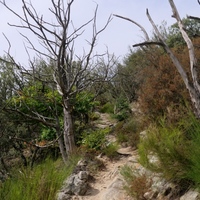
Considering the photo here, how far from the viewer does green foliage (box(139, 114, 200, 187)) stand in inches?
143

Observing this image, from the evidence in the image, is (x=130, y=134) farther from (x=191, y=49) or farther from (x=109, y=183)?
(x=191, y=49)

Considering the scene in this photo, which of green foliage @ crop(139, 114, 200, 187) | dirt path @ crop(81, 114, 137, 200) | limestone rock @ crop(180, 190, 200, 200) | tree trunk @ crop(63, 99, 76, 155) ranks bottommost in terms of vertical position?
limestone rock @ crop(180, 190, 200, 200)

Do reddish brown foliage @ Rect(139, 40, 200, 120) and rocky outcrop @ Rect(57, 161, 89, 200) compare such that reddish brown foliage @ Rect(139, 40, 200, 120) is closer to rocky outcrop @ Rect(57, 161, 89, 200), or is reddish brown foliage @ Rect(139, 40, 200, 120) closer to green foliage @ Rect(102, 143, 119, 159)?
green foliage @ Rect(102, 143, 119, 159)

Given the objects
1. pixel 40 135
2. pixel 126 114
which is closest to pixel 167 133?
pixel 40 135

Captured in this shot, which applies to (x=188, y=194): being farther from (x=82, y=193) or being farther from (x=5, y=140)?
(x=5, y=140)

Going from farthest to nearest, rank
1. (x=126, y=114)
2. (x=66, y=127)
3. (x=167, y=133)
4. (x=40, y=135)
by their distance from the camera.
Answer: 1. (x=126, y=114)
2. (x=40, y=135)
3. (x=66, y=127)
4. (x=167, y=133)

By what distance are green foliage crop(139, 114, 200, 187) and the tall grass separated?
1.49 meters

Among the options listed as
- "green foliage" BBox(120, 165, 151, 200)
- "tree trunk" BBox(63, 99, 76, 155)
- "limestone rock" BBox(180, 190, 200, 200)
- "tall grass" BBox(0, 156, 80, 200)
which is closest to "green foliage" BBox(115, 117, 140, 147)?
"tree trunk" BBox(63, 99, 76, 155)

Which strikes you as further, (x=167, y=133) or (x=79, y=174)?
(x=79, y=174)

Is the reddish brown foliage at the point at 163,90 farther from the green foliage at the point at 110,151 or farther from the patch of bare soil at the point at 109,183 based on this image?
the patch of bare soil at the point at 109,183

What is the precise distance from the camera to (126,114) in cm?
1380

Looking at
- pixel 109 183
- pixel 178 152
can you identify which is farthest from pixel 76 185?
pixel 178 152

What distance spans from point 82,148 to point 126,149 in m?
1.80

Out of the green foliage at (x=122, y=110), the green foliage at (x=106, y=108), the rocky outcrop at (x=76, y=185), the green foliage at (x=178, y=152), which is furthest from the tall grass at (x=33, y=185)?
the green foliage at (x=106, y=108)
